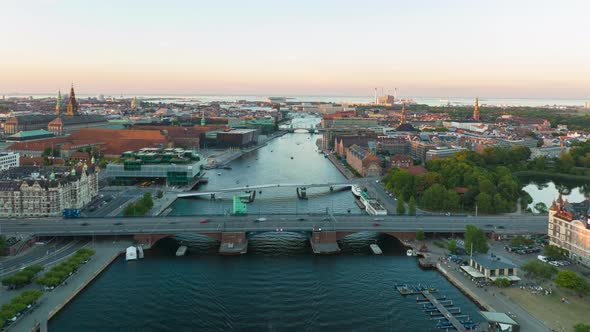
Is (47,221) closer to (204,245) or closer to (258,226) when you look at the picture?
(204,245)

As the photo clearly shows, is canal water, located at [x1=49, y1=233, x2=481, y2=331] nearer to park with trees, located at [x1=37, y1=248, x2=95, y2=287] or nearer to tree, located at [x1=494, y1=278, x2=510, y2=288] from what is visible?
park with trees, located at [x1=37, y1=248, x2=95, y2=287]

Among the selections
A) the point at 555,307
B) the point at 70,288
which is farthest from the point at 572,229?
the point at 70,288

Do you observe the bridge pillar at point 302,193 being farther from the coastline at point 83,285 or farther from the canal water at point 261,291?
the coastline at point 83,285

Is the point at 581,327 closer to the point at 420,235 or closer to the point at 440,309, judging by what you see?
the point at 440,309

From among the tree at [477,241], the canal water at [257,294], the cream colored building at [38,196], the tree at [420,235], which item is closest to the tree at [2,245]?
the canal water at [257,294]

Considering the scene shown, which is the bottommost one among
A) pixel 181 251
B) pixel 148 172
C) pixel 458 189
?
pixel 181 251

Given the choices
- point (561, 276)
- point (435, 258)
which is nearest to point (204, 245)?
point (435, 258)
